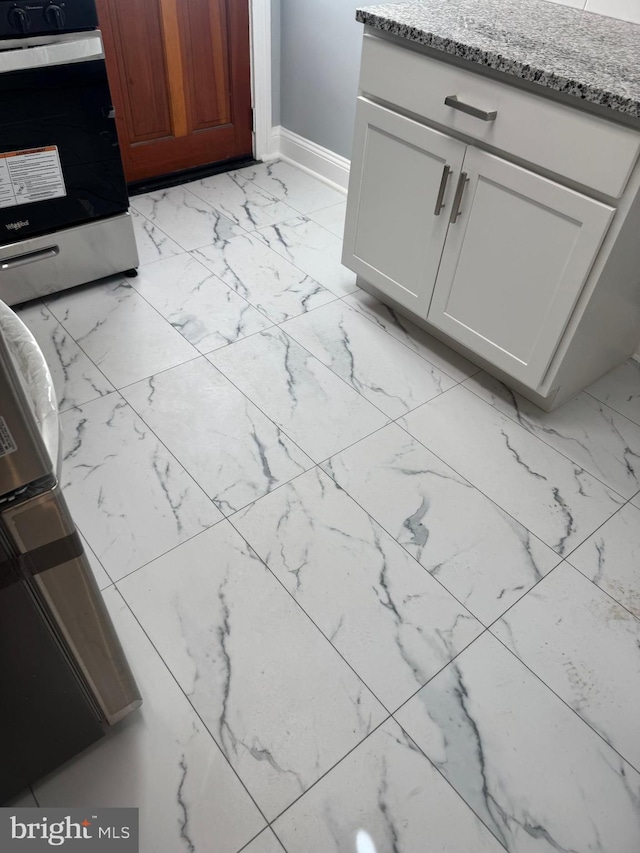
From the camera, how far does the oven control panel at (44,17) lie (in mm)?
1551

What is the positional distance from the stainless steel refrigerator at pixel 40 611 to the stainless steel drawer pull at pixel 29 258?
129cm

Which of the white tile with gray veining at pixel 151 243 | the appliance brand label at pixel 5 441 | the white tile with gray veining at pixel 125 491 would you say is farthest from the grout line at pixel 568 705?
the white tile with gray veining at pixel 151 243

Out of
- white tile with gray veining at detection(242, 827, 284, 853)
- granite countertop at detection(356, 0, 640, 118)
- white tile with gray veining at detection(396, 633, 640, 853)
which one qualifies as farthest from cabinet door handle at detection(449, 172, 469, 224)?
white tile with gray veining at detection(242, 827, 284, 853)

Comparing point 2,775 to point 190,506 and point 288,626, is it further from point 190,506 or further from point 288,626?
point 190,506

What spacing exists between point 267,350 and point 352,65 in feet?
4.58

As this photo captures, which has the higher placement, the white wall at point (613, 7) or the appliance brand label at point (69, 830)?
the white wall at point (613, 7)

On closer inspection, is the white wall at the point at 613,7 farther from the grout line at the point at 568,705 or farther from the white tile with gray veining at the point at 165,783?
the white tile with gray veining at the point at 165,783

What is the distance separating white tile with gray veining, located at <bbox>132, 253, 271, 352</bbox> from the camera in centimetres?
208

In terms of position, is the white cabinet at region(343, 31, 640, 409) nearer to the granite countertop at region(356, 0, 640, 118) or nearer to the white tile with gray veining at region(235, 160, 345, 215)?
the granite countertop at region(356, 0, 640, 118)

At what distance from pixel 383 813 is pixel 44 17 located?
6.51 ft

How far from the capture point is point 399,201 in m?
1.89

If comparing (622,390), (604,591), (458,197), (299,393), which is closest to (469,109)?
(458,197)

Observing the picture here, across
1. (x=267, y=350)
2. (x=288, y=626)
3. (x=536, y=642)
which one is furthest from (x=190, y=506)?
(x=536, y=642)

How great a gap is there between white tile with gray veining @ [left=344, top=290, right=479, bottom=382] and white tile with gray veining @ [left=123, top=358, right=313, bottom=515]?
1.98 feet
